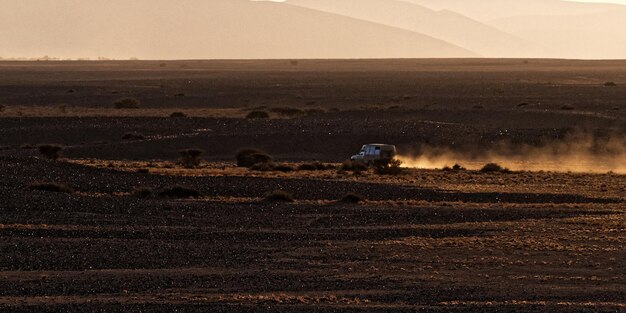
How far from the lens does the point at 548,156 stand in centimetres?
5784

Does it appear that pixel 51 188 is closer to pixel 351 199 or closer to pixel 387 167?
pixel 351 199

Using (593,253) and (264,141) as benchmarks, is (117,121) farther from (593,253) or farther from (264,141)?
(593,253)

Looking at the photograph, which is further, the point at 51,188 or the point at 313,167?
the point at 313,167

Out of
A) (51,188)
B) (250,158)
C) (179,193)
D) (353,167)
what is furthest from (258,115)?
(51,188)

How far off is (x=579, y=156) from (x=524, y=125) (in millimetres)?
11798

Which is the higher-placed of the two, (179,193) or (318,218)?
(318,218)

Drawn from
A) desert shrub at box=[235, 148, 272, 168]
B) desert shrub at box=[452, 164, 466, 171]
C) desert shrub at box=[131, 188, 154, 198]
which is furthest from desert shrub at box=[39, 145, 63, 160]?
desert shrub at box=[452, 164, 466, 171]

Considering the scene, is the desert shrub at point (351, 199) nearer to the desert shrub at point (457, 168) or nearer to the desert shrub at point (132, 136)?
the desert shrub at point (457, 168)

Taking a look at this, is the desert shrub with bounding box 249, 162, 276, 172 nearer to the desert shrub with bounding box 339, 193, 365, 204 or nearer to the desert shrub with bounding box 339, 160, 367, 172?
the desert shrub with bounding box 339, 160, 367, 172

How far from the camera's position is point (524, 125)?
69.6 meters

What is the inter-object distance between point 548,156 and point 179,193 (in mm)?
24188

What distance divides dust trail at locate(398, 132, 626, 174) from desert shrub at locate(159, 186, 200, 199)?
16.5 m

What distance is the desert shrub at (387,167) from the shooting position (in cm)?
4797

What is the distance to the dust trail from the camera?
53719 mm
